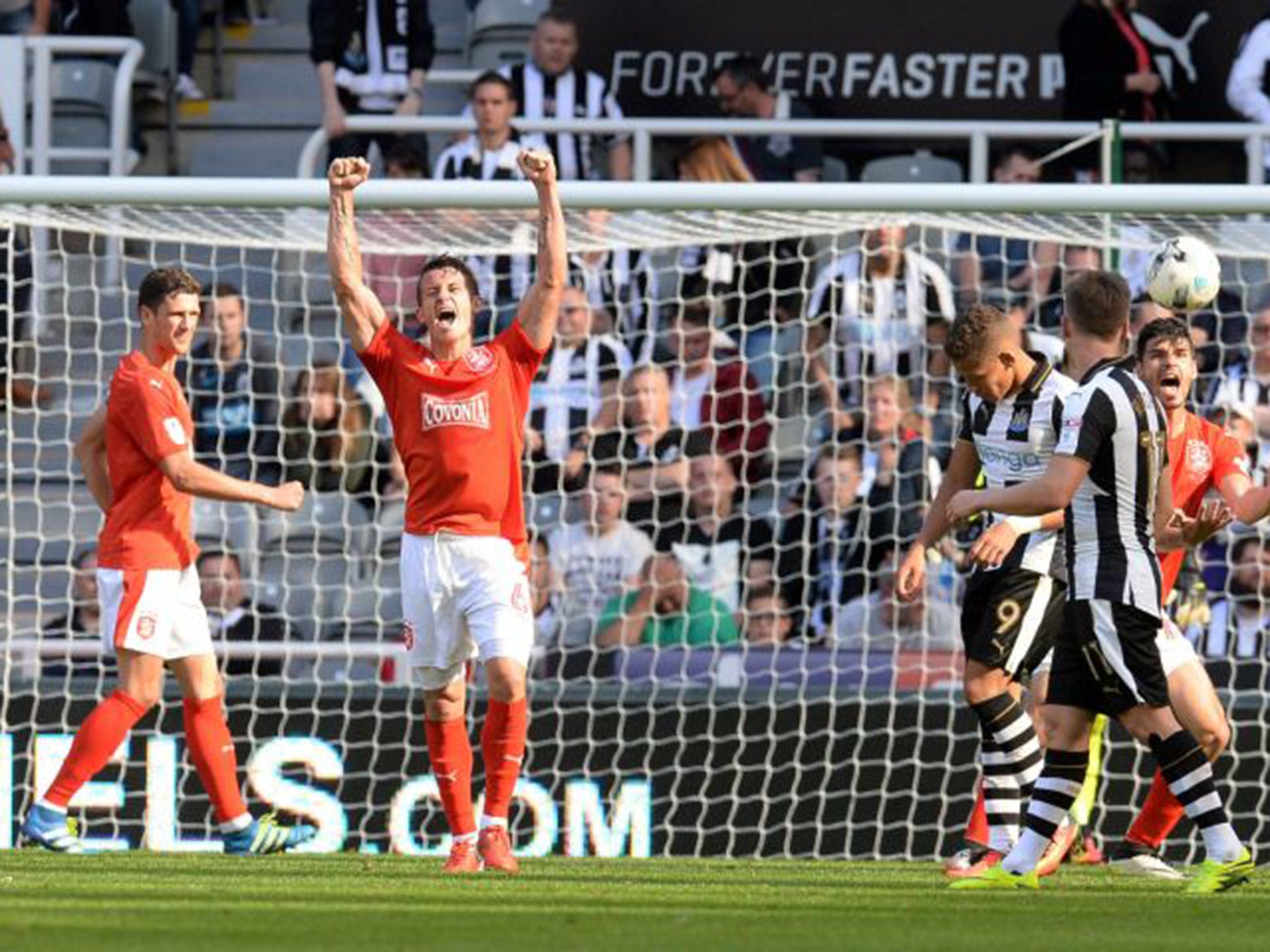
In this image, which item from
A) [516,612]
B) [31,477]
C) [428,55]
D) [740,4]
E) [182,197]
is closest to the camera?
[516,612]

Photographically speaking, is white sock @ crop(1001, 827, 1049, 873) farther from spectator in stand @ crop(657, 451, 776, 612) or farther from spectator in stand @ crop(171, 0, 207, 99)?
spectator in stand @ crop(171, 0, 207, 99)

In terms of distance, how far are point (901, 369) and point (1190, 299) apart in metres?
3.67

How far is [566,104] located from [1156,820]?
263 inches

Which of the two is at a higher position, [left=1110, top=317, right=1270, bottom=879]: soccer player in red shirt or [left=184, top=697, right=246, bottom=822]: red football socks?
[left=1110, top=317, right=1270, bottom=879]: soccer player in red shirt

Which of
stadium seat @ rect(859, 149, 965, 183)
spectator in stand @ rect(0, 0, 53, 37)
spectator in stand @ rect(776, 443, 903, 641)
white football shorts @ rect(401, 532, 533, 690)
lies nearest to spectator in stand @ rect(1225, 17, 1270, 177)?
stadium seat @ rect(859, 149, 965, 183)

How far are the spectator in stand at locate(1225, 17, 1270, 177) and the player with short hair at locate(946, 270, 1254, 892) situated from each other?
25.1 ft

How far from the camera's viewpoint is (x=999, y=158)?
15.6 meters

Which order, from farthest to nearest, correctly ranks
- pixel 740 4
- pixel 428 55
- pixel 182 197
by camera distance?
pixel 740 4
pixel 428 55
pixel 182 197

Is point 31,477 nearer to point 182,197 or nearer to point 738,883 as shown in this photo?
point 182,197

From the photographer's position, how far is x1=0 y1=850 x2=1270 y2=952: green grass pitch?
6367 millimetres

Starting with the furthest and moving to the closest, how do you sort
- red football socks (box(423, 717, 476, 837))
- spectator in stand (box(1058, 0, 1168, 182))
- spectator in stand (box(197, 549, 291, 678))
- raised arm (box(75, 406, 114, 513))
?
spectator in stand (box(1058, 0, 1168, 182)), spectator in stand (box(197, 549, 291, 678)), raised arm (box(75, 406, 114, 513)), red football socks (box(423, 717, 476, 837))

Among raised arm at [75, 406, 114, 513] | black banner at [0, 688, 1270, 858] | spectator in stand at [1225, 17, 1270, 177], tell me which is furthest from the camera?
spectator in stand at [1225, 17, 1270, 177]

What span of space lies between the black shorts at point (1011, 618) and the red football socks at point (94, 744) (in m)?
2.88

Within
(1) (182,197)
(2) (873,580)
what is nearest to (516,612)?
(1) (182,197)
